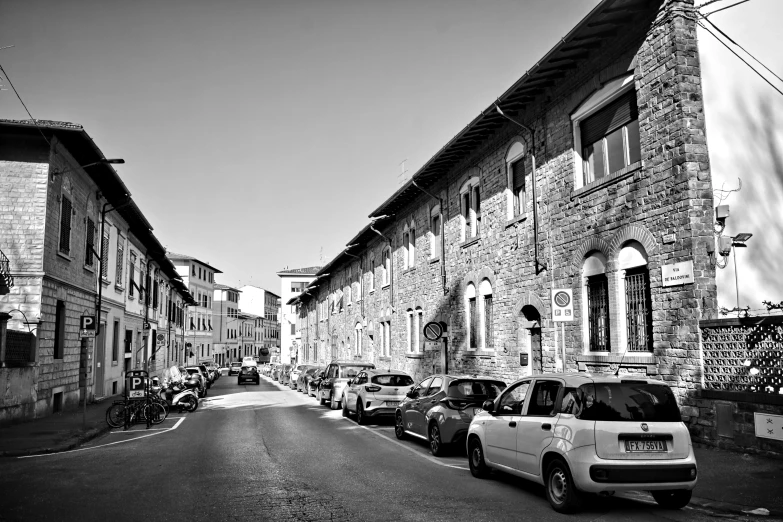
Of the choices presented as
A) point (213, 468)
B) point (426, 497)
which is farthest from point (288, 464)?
point (426, 497)

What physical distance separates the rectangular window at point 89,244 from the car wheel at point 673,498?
70.4 ft

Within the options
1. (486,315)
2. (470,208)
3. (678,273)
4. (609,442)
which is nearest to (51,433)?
(486,315)

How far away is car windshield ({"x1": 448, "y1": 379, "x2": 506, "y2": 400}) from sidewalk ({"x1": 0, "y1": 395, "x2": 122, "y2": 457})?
26.3ft

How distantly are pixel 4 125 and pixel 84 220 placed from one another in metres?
5.83

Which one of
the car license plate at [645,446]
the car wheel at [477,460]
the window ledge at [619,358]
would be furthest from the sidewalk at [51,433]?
the car license plate at [645,446]

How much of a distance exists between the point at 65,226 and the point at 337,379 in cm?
1047

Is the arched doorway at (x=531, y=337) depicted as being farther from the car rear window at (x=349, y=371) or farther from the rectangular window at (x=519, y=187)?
the car rear window at (x=349, y=371)

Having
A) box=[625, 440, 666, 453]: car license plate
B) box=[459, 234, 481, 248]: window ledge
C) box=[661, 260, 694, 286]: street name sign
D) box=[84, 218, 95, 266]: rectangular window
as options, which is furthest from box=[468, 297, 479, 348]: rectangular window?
box=[84, 218, 95, 266]: rectangular window

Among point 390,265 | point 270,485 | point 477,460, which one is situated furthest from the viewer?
point 390,265

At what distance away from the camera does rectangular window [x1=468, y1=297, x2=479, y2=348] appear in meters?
19.9

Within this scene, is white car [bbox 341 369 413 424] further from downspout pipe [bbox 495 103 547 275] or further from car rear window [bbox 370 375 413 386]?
downspout pipe [bbox 495 103 547 275]

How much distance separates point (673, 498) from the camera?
713 cm

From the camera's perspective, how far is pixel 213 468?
10.0 m

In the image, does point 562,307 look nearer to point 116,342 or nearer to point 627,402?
point 627,402
